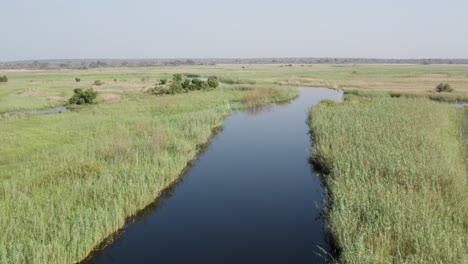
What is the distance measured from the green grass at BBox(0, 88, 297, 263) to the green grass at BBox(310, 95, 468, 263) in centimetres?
714

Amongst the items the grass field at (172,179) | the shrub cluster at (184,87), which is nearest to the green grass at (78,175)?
the grass field at (172,179)

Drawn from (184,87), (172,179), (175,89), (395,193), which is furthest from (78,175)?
(184,87)

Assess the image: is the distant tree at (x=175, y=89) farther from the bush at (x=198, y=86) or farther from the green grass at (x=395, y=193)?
the green grass at (x=395, y=193)

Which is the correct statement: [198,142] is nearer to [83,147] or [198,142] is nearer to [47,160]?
[83,147]

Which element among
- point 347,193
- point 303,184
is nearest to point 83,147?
point 303,184

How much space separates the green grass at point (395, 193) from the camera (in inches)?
345

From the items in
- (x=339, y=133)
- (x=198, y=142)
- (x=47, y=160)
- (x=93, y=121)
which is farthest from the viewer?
(x=93, y=121)

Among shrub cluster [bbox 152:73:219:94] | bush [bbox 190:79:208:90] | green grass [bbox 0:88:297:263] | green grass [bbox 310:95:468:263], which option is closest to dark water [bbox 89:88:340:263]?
green grass [bbox 0:88:297:263]

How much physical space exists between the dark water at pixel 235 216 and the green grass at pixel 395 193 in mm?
1256

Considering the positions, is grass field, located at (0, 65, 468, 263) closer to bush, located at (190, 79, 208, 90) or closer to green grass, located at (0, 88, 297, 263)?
green grass, located at (0, 88, 297, 263)

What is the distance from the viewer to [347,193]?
1233 centimetres

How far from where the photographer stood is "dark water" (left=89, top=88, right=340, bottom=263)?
36.8 feet

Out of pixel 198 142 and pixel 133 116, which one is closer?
pixel 198 142

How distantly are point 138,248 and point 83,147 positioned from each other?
981 cm
